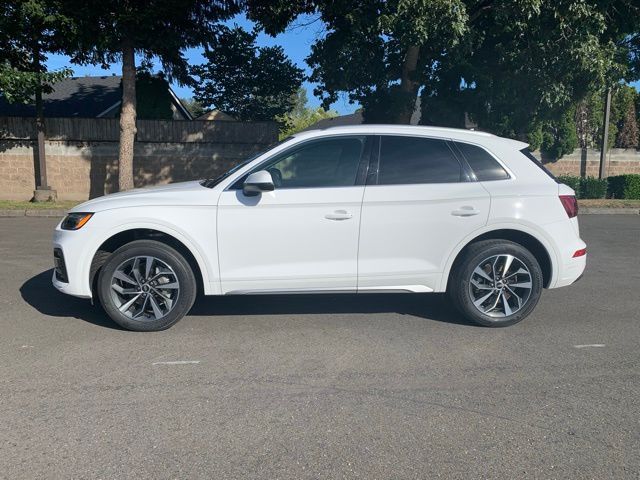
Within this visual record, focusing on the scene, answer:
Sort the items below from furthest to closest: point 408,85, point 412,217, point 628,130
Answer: point 628,130
point 408,85
point 412,217

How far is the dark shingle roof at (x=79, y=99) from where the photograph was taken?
2278cm

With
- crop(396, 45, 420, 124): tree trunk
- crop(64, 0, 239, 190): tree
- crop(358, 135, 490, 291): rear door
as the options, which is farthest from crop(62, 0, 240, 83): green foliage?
crop(358, 135, 490, 291): rear door

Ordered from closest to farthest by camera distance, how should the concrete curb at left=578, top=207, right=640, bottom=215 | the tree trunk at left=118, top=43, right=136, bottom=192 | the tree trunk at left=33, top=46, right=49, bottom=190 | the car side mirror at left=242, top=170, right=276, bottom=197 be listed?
the car side mirror at left=242, top=170, right=276, bottom=197
the tree trunk at left=118, top=43, right=136, bottom=192
the concrete curb at left=578, top=207, right=640, bottom=215
the tree trunk at left=33, top=46, right=49, bottom=190

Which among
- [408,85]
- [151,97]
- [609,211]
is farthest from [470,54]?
[151,97]

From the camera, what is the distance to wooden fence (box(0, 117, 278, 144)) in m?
17.3

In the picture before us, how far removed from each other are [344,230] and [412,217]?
0.64 metres

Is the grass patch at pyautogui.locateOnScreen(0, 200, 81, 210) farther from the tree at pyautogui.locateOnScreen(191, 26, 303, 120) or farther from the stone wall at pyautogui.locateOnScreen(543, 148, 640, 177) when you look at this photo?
the stone wall at pyautogui.locateOnScreen(543, 148, 640, 177)

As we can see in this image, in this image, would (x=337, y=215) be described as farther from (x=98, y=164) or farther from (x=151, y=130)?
(x=98, y=164)

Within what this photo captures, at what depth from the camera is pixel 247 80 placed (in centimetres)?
2672

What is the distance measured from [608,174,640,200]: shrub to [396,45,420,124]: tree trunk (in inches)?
319

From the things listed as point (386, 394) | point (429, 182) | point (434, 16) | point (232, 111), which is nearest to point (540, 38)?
point (434, 16)

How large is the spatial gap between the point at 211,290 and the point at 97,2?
1223 centimetres

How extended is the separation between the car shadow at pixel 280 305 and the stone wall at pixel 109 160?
1210cm

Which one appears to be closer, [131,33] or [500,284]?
[500,284]
